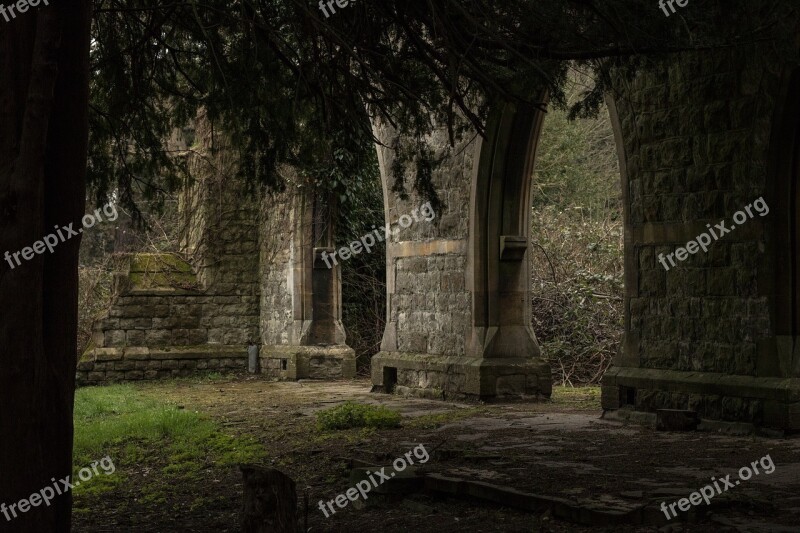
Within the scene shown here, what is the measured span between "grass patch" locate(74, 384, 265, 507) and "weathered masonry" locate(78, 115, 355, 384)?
497 cm

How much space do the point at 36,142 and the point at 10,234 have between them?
1.40ft

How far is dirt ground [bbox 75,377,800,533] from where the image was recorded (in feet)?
16.9

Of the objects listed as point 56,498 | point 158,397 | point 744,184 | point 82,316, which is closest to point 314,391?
point 158,397

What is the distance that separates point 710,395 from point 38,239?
5.61 m

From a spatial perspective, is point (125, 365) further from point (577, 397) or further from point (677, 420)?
point (677, 420)

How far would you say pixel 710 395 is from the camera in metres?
8.30

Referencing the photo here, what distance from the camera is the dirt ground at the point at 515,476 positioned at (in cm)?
514

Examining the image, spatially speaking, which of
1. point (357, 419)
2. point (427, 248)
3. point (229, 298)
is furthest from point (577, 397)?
point (229, 298)

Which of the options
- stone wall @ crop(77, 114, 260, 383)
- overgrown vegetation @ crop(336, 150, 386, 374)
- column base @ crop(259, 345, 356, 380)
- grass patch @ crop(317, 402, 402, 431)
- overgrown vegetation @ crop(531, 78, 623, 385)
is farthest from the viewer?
overgrown vegetation @ crop(336, 150, 386, 374)

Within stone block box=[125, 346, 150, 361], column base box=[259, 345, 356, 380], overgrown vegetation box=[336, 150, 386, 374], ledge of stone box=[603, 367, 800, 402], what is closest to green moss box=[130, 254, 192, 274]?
stone block box=[125, 346, 150, 361]

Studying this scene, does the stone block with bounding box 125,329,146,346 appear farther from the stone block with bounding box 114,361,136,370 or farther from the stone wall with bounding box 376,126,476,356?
the stone wall with bounding box 376,126,476,356

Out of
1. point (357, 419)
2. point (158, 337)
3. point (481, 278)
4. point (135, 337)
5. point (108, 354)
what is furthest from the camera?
point (158, 337)

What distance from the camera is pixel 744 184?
26.4ft

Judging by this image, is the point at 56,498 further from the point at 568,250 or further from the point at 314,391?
the point at 568,250
